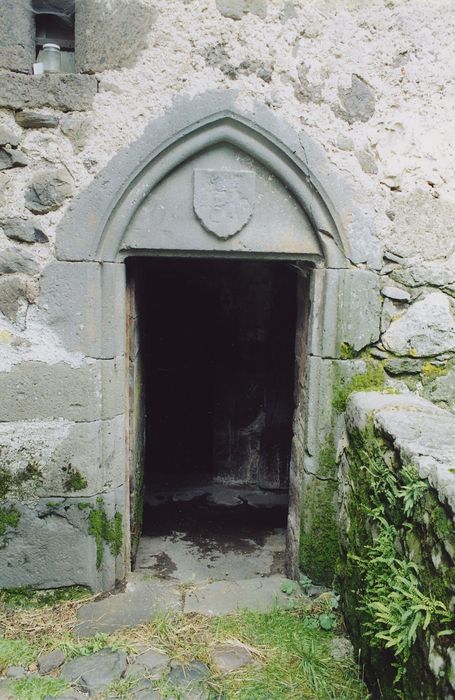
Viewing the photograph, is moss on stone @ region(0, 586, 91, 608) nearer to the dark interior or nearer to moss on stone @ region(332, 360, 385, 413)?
moss on stone @ region(332, 360, 385, 413)

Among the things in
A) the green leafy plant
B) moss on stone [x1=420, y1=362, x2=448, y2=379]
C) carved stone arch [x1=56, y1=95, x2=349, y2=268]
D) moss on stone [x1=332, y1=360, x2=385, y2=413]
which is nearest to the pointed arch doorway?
carved stone arch [x1=56, y1=95, x2=349, y2=268]

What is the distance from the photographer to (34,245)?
2672 mm

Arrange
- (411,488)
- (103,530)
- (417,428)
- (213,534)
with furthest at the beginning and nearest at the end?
(213,534)
(103,530)
(417,428)
(411,488)

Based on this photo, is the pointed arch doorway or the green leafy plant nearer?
the green leafy plant

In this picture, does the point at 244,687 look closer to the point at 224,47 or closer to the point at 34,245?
the point at 34,245

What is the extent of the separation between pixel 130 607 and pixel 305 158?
8.13 feet

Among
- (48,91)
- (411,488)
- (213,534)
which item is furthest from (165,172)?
(213,534)

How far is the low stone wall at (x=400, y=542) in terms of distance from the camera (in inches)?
61.5

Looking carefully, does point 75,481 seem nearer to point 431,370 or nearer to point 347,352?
point 347,352

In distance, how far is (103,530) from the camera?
2902 millimetres

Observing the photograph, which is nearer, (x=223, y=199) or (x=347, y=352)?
(x=223, y=199)

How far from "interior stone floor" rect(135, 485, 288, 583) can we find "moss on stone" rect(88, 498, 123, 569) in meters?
0.52

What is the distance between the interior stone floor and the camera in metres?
3.52

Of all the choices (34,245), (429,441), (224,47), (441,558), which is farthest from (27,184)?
(441,558)
